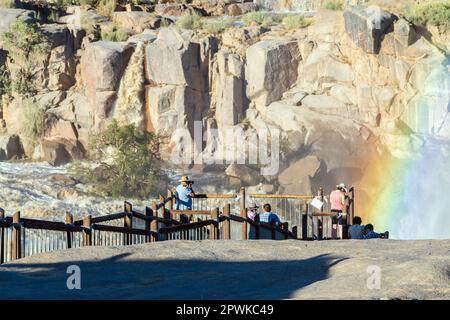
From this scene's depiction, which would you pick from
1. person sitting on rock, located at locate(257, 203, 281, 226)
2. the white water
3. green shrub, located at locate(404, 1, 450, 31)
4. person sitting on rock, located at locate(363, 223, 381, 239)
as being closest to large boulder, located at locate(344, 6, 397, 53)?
green shrub, located at locate(404, 1, 450, 31)

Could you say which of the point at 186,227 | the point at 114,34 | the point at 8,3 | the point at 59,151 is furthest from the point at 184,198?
the point at 8,3

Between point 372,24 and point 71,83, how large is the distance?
1284cm

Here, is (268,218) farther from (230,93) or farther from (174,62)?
(230,93)

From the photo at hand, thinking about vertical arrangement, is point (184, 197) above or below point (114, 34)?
below

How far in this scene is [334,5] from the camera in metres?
52.8

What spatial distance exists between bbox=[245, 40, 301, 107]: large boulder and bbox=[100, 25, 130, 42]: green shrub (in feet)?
18.9

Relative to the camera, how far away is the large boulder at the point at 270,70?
160 feet

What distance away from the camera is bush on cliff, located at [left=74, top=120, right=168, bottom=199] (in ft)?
150

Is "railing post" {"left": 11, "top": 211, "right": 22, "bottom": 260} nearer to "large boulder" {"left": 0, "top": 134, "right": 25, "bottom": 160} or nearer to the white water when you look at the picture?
"large boulder" {"left": 0, "top": 134, "right": 25, "bottom": 160}

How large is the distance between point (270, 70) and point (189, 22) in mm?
4977

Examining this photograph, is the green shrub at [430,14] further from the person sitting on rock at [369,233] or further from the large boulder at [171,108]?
the person sitting on rock at [369,233]
